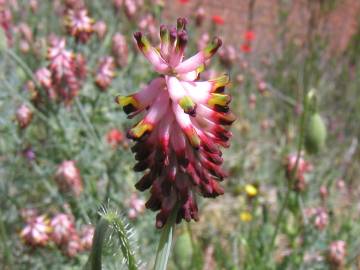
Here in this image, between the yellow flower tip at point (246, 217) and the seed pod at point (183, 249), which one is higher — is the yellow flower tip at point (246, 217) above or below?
below

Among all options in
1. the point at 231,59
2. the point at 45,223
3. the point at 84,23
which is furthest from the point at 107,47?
the point at 45,223

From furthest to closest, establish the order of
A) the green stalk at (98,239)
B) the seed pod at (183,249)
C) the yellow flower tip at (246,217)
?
the yellow flower tip at (246,217), the seed pod at (183,249), the green stalk at (98,239)


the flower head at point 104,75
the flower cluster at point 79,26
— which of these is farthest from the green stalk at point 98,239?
the flower cluster at point 79,26

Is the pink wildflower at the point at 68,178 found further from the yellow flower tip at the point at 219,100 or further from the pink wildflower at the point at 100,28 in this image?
the yellow flower tip at the point at 219,100

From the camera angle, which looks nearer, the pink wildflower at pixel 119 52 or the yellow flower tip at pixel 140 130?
the yellow flower tip at pixel 140 130

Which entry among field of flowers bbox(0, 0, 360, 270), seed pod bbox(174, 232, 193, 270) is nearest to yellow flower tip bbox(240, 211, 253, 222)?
field of flowers bbox(0, 0, 360, 270)

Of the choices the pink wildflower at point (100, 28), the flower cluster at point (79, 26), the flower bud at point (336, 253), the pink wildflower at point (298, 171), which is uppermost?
the flower cluster at point (79, 26)

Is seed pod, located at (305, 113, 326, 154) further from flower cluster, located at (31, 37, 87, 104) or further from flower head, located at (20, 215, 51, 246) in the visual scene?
flower head, located at (20, 215, 51, 246)

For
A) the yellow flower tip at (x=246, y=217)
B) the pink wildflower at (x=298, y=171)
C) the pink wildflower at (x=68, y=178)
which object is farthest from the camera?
the yellow flower tip at (x=246, y=217)
